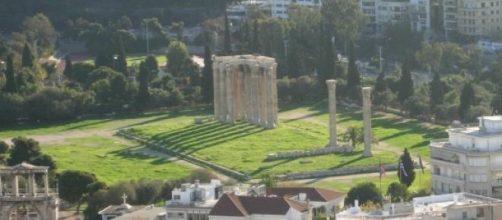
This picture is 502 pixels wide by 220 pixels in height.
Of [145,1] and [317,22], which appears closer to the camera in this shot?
[317,22]

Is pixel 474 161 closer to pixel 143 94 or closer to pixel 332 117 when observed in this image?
pixel 332 117

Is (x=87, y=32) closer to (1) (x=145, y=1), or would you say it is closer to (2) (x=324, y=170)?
(1) (x=145, y=1)

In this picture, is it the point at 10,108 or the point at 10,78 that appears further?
the point at 10,78

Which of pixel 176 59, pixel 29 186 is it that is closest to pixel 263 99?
pixel 176 59

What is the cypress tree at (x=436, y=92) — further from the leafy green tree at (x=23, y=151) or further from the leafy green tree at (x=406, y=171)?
the leafy green tree at (x=23, y=151)

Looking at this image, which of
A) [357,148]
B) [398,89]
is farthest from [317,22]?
[357,148]

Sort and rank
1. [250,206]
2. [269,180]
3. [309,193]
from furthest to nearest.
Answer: [269,180]
[309,193]
[250,206]
